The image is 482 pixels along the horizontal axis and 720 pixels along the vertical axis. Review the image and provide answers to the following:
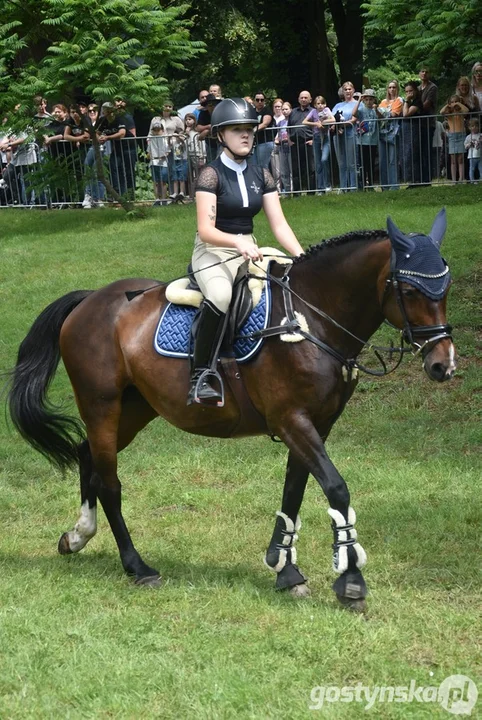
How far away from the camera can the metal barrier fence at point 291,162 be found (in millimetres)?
20062

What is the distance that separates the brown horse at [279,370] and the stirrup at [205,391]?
0.36 feet

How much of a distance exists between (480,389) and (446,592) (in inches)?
202

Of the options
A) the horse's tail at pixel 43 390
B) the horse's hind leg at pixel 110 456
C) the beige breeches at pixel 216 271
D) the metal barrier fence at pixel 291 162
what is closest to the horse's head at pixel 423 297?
the beige breeches at pixel 216 271

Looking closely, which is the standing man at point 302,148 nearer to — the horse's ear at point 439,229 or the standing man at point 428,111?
the standing man at point 428,111

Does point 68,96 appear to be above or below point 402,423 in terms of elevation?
above

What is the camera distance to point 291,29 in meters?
31.5

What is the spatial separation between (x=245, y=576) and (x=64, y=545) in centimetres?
152

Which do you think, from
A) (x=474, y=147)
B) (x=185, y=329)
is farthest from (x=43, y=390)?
(x=474, y=147)

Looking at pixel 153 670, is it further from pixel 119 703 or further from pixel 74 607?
pixel 74 607

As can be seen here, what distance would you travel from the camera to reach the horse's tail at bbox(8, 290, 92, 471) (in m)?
8.09

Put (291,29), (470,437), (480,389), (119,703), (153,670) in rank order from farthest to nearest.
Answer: (291,29)
(480,389)
(470,437)
(153,670)
(119,703)

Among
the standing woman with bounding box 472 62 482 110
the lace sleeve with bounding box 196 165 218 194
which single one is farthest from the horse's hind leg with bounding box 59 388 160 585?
the standing woman with bounding box 472 62 482 110

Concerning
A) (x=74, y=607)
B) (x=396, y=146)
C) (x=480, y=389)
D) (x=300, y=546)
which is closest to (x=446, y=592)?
(x=300, y=546)

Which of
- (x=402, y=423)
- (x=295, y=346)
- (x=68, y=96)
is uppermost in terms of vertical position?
(x=68, y=96)
